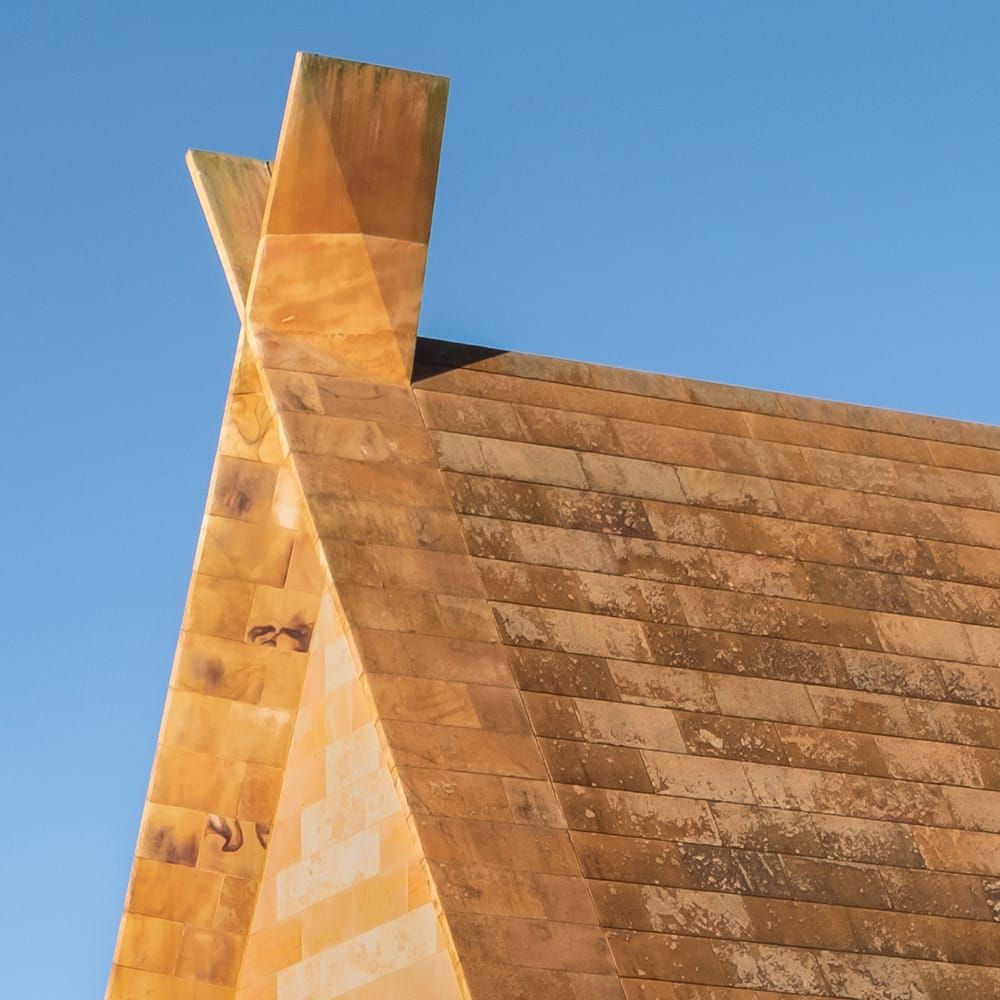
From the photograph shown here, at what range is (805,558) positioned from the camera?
16188 mm

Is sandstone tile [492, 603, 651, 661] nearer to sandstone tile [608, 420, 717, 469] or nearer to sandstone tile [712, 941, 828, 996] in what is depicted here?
sandstone tile [608, 420, 717, 469]

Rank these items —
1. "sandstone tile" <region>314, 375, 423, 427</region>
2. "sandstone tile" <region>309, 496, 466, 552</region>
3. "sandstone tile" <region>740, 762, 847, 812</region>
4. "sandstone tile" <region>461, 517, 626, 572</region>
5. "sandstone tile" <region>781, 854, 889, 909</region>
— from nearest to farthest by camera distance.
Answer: "sandstone tile" <region>781, 854, 889, 909</region> → "sandstone tile" <region>740, 762, 847, 812</region> → "sandstone tile" <region>309, 496, 466, 552</region> → "sandstone tile" <region>461, 517, 626, 572</region> → "sandstone tile" <region>314, 375, 423, 427</region>

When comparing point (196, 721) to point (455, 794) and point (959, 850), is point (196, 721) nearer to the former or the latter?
point (455, 794)

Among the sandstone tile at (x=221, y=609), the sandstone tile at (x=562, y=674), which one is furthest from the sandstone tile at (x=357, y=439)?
the sandstone tile at (x=562, y=674)

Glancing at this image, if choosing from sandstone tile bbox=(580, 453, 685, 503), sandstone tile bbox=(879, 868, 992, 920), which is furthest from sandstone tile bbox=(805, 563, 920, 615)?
sandstone tile bbox=(879, 868, 992, 920)

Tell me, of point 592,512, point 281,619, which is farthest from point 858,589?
point 281,619

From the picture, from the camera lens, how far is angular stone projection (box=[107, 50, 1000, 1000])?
13.3 meters

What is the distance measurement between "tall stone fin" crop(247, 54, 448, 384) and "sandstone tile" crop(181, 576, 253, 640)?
1.79 m

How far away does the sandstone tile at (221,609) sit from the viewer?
629 inches

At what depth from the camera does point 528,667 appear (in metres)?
14.4

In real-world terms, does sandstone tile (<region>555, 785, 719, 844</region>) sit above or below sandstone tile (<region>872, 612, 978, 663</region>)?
below

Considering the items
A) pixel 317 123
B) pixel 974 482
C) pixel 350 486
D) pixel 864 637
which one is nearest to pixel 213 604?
pixel 350 486

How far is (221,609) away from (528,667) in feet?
9.59

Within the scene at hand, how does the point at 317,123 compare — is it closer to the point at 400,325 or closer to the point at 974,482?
the point at 400,325
